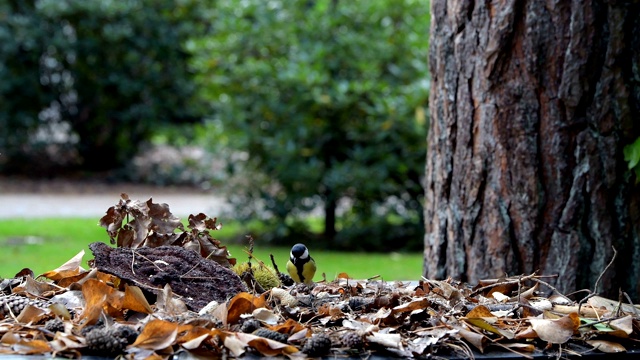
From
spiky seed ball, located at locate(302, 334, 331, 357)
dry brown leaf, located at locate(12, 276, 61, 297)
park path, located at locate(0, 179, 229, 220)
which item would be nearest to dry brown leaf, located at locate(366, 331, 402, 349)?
spiky seed ball, located at locate(302, 334, 331, 357)

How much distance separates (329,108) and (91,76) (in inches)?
299

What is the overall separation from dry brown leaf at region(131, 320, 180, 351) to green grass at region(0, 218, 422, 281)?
5153 millimetres

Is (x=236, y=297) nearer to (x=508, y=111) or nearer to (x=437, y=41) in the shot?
(x=508, y=111)

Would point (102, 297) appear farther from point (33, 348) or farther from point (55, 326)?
point (33, 348)

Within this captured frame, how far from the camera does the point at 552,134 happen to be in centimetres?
342

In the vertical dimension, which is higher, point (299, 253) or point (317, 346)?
point (299, 253)

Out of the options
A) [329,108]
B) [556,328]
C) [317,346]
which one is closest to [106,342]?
[317,346]

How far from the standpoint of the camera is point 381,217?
9969 mm

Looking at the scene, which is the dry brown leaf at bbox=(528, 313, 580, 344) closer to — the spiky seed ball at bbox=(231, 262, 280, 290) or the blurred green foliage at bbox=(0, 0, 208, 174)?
the spiky seed ball at bbox=(231, 262, 280, 290)

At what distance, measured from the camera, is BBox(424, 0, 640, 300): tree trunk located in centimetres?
341

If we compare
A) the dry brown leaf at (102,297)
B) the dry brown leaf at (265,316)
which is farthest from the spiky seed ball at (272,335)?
the dry brown leaf at (102,297)

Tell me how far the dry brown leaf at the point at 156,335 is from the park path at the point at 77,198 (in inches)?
406

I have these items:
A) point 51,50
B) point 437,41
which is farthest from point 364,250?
point 51,50

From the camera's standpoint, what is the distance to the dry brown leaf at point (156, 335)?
1.83 metres
